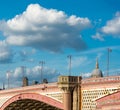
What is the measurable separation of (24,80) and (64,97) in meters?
54.5

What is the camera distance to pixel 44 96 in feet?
324

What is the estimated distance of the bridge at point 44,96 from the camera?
87.9 metres

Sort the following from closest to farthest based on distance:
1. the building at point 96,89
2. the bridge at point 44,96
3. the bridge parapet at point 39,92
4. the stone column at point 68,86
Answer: the building at point 96,89 < the stone column at point 68,86 < the bridge at point 44,96 < the bridge parapet at point 39,92

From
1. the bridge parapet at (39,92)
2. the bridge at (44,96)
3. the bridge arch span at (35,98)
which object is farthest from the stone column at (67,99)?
the bridge parapet at (39,92)

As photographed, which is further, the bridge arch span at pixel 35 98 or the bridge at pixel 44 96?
the bridge arch span at pixel 35 98

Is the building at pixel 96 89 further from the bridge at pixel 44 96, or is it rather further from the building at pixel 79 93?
the bridge at pixel 44 96

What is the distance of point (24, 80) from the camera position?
142250 mm

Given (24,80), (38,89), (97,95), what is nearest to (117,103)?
(97,95)

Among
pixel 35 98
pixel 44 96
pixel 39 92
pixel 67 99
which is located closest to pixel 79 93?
pixel 67 99

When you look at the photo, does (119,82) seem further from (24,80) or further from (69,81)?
(24,80)

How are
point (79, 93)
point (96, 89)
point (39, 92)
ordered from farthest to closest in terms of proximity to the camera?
1. point (39, 92)
2. point (79, 93)
3. point (96, 89)

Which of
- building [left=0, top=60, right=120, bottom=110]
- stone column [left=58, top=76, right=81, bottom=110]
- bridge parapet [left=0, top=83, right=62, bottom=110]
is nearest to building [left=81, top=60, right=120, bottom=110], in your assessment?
building [left=0, top=60, right=120, bottom=110]

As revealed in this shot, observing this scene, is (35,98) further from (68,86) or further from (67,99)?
(68,86)

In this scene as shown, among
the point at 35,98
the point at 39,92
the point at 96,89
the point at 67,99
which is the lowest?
the point at 67,99
